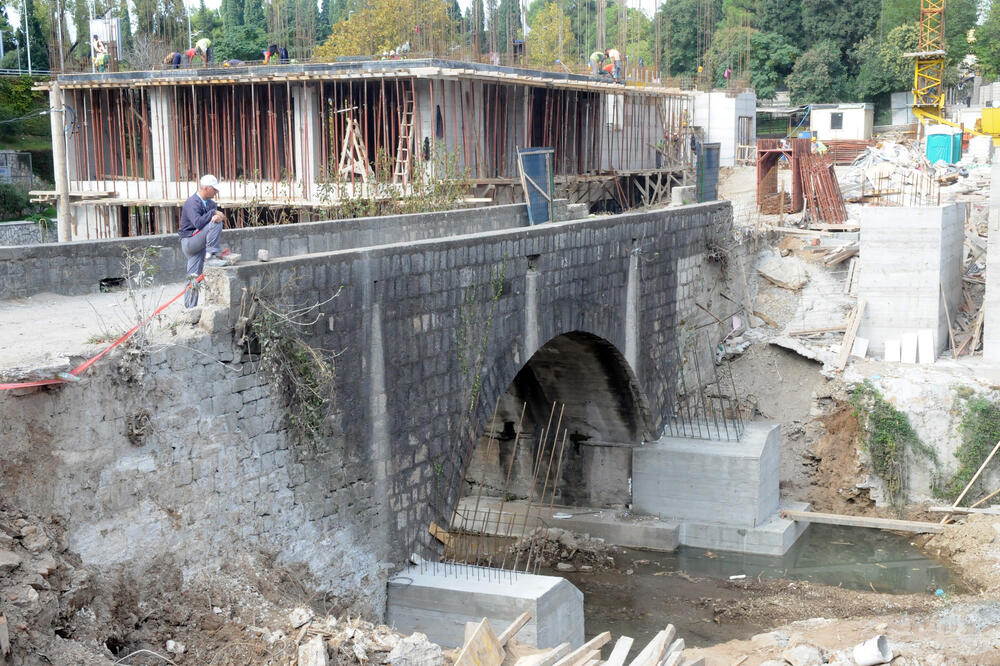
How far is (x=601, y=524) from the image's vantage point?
17.2 metres

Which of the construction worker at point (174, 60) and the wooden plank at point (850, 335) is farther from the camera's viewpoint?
the construction worker at point (174, 60)

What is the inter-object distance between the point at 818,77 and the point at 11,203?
34403 mm

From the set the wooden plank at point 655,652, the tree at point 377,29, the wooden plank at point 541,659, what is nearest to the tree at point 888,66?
the tree at point 377,29

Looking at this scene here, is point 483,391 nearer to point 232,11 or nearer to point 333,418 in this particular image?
point 333,418

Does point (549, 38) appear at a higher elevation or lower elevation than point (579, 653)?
higher

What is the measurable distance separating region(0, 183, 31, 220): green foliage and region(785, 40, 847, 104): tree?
33586 mm

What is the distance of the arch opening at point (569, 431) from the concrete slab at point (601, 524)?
327 mm

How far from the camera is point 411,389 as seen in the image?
11.0 metres

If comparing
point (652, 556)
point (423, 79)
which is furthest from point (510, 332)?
point (423, 79)

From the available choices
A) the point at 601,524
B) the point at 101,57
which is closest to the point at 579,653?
the point at 601,524

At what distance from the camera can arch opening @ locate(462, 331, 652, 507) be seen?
1705cm

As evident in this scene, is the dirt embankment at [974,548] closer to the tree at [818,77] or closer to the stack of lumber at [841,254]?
the stack of lumber at [841,254]

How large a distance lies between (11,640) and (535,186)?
12.4 metres

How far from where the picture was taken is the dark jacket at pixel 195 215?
9852mm
